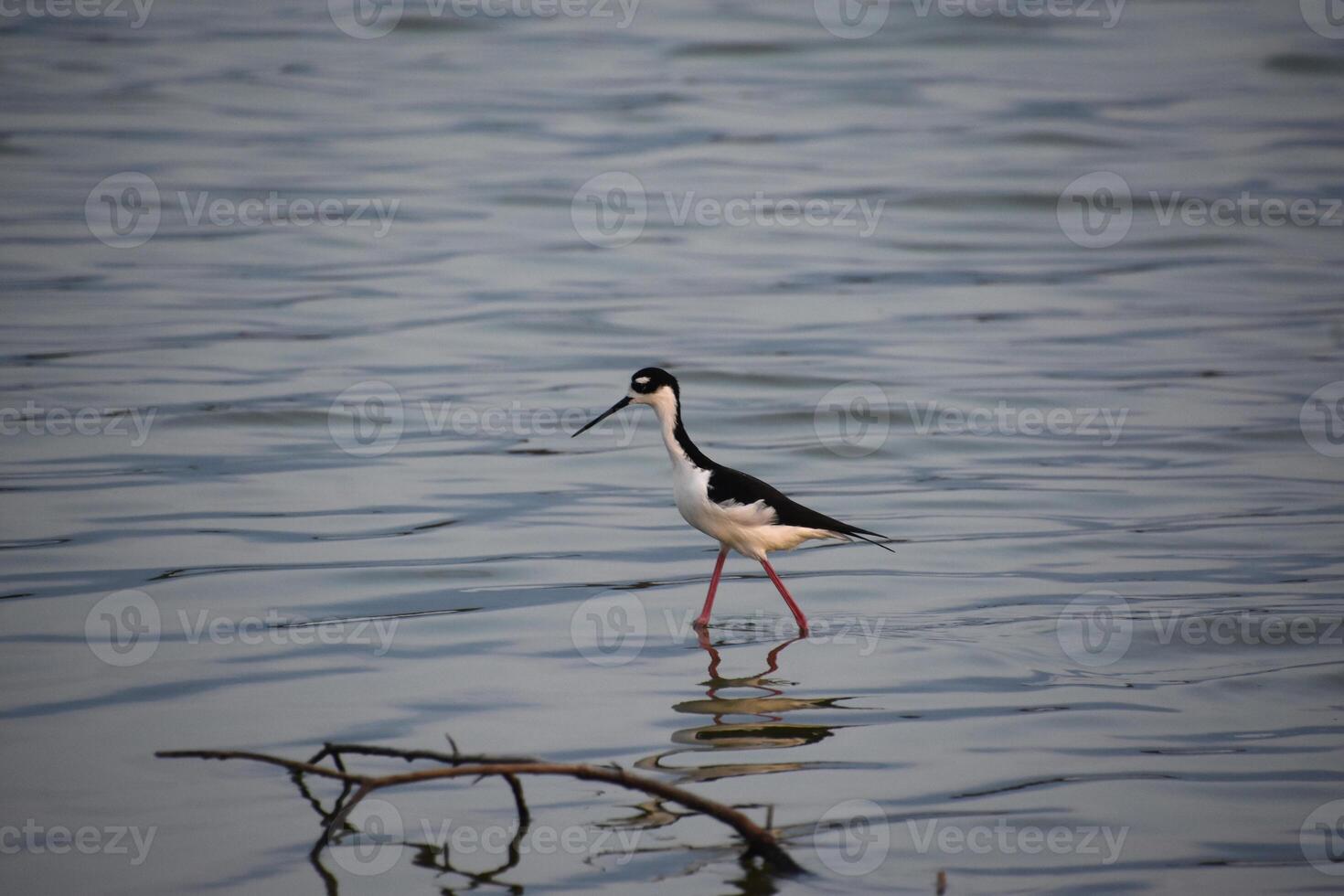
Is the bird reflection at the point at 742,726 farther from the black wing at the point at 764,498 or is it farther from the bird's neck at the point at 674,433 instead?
the bird's neck at the point at 674,433

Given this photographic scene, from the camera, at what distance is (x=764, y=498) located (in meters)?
8.65

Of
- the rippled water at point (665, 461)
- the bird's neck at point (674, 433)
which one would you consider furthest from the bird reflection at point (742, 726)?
the bird's neck at point (674, 433)

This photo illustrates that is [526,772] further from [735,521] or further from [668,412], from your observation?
[668,412]

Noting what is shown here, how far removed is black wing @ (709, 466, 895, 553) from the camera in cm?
866

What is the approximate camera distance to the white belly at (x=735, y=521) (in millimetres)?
8656

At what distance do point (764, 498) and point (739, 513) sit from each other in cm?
16

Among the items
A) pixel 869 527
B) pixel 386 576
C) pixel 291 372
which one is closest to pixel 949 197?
pixel 291 372

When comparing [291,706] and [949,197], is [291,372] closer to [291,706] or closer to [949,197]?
[291,706]

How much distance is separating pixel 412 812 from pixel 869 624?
3251 mm

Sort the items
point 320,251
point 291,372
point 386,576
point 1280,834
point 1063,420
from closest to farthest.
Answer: point 1280,834
point 386,576
point 1063,420
point 291,372
point 320,251

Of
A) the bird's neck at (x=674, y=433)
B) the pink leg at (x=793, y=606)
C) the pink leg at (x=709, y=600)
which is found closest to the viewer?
the pink leg at (x=793, y=606)

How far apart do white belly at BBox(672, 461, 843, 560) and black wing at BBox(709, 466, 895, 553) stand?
Result: 0.03 metres

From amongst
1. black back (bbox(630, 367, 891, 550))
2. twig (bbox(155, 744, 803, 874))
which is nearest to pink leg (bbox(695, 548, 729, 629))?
black back (bbox(630, 367, 891, 550))

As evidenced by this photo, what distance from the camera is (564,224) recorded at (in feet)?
69.0
